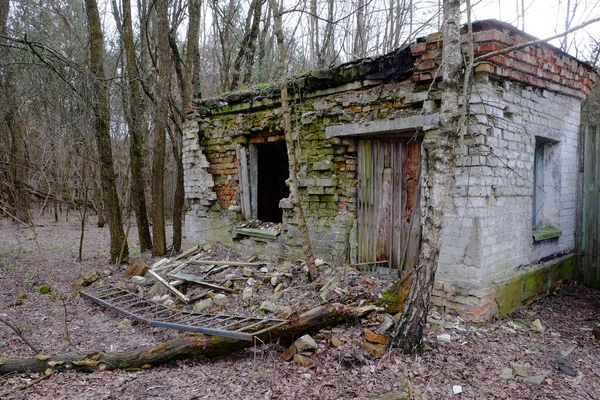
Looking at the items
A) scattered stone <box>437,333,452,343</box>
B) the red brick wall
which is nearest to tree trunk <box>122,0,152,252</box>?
the red brick wall

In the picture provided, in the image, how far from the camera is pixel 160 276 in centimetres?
581

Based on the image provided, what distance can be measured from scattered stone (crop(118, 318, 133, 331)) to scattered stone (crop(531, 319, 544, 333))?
4.55 meters

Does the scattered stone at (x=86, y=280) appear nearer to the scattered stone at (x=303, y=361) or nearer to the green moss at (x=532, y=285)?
the scattered stone at (x=303, y=361)

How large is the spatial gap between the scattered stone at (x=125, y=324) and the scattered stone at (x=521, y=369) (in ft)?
13.2

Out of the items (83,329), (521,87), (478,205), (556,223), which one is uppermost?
(521,87)

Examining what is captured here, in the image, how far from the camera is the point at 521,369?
331 centimetres

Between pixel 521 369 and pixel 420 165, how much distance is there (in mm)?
2315

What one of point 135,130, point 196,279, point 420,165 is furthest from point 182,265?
point 420,165

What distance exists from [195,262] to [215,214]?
3.74ft

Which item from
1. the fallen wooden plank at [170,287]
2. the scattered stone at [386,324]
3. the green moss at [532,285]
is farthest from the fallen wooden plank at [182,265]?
the green moss at [532,285]

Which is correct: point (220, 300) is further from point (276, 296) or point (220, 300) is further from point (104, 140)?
Answer: point (104, 140)

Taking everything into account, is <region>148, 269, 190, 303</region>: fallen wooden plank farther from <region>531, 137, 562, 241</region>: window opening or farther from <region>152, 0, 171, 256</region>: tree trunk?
<region>531, 137, 562, 241</region>: window opening

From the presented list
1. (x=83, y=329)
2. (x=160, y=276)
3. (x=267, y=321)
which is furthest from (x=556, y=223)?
(x=83, y=329)

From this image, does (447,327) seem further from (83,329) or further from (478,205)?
(83,329)
